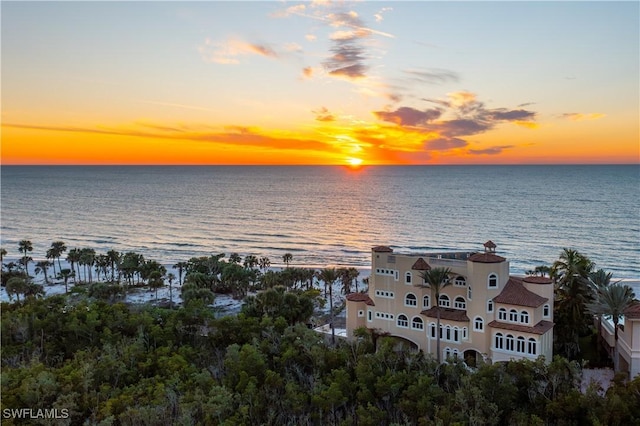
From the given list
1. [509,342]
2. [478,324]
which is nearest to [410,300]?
[478,324]

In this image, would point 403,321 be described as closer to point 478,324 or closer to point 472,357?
point 472,357

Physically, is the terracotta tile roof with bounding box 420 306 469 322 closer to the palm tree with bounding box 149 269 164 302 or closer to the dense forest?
the dense forest

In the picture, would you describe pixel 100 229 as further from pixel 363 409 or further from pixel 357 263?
pixel 363 409

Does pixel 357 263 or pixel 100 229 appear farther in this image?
pixel 100 229

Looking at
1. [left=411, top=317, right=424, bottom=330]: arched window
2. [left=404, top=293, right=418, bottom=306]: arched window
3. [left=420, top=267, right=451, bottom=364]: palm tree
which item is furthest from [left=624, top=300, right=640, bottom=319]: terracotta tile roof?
[left=404, top=293, right=418, bottom=306]: arched window

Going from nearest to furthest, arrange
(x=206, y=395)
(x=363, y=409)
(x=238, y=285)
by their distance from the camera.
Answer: (x=363, y=409) < (x=206, y=395) < (x=238, y=285)

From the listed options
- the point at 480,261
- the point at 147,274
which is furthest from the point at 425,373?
the point at 147,274
